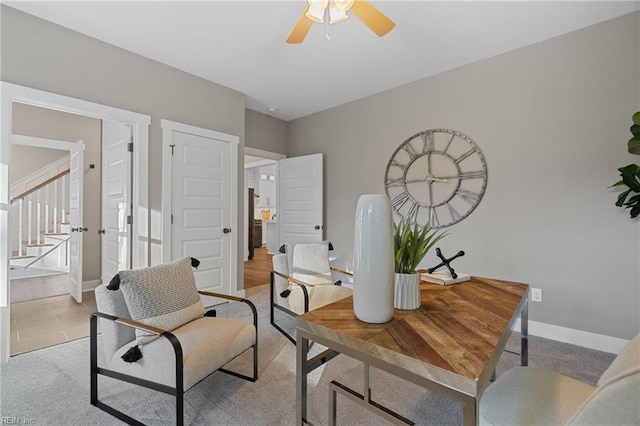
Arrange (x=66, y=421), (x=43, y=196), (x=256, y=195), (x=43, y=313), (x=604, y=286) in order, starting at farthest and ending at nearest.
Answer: (x=256, y=195)
(x=43, y=196)
(x=43, y=313)
(x=604, y=286)
(x=66, y=421)

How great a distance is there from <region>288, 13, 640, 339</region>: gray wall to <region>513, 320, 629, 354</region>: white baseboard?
0.16ft

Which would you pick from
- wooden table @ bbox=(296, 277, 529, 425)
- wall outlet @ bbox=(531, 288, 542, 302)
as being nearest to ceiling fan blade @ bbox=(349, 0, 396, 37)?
wooden table @ bbox=(296, 277, 529, 425)

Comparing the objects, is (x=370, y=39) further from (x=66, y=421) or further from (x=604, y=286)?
(x=66, y=421)

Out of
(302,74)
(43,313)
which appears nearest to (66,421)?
(43,313)

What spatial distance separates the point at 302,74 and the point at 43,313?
395 cm

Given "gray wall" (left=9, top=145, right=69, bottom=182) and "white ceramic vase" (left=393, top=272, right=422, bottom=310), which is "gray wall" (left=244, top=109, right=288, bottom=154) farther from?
"white ceramic vase" (left=393, top=272, right=422, bottom=310)

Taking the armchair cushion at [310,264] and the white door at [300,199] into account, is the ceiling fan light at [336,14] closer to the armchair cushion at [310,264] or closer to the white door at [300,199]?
the armchair cushion at [310,264]

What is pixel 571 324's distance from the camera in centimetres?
258

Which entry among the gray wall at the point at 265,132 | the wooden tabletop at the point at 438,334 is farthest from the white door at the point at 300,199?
the wooden tabletop at the point at 438,334

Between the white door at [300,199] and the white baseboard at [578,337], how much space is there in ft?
8.95

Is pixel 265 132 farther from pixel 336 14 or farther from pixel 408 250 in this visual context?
pixel 408 250

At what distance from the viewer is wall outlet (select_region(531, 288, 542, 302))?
2.74 m

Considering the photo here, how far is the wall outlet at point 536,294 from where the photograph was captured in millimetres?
2736

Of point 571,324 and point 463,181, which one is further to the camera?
point 463,181
